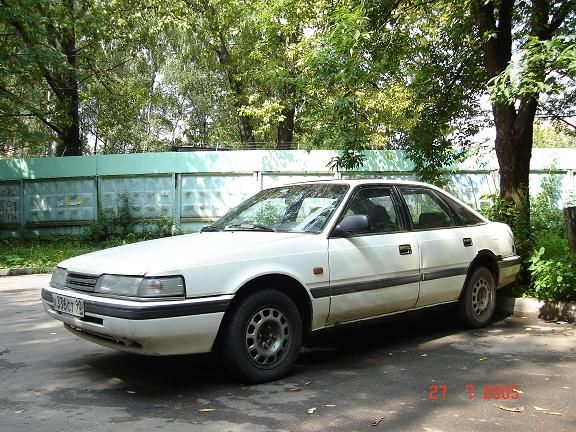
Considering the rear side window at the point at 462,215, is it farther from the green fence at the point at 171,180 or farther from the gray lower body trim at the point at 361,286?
the green fence at the point at 171,180

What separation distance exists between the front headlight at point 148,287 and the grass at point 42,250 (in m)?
9.44

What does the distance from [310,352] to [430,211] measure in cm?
197

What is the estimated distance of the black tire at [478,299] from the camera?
569 centimetres

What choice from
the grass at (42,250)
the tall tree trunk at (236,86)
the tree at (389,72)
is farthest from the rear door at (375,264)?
the tall tree trunk at (236,86)

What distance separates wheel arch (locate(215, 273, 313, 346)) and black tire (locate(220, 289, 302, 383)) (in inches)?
1.7

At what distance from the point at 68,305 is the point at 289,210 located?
2.02 metres

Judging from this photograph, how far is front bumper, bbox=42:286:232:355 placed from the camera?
3535mm

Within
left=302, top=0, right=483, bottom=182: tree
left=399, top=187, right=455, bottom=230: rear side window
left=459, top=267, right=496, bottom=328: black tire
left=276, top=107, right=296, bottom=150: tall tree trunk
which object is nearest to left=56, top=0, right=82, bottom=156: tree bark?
left=276, top=107, right=296, bottom=150: tall tree trunk

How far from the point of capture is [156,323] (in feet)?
11.6

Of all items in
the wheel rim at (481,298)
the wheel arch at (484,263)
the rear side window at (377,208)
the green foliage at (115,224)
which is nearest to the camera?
the rear side window at (377,208)

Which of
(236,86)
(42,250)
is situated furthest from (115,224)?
(236,86)

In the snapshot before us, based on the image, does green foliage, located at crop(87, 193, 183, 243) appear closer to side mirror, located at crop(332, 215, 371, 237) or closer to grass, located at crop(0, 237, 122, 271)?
grass, located at crop(0, 237, 122, 271)

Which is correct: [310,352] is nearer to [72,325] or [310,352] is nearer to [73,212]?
[72,325]
